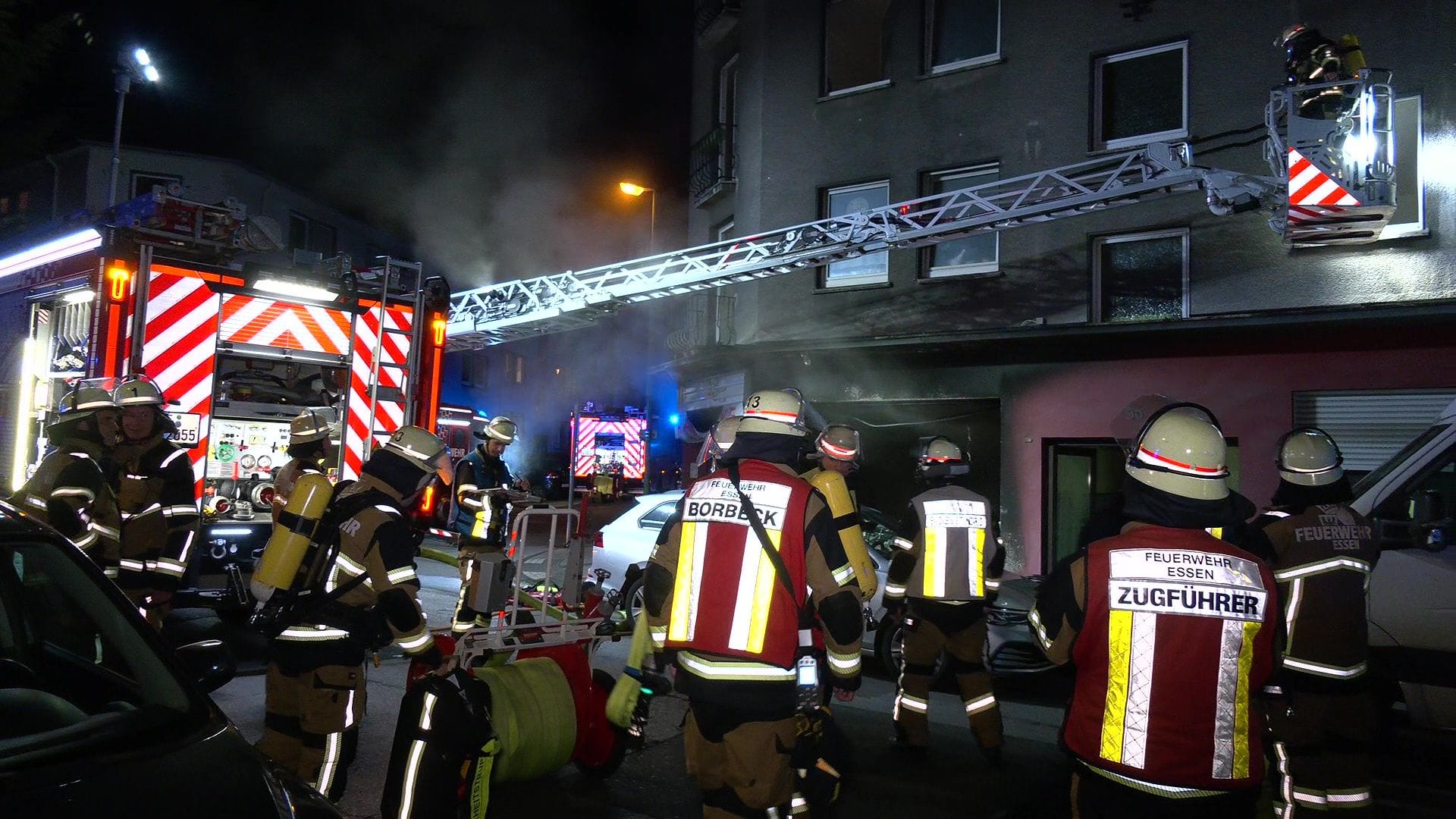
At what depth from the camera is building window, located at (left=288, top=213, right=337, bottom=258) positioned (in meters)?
25.6

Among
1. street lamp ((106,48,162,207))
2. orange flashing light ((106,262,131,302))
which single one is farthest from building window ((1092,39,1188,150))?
street lamp ((106,48,162,207))

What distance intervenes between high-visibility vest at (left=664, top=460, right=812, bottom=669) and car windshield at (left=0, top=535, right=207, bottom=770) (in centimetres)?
150

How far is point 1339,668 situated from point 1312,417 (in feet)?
24.8

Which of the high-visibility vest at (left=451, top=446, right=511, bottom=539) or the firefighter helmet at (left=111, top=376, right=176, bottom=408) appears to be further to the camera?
the high-visibility vest at (left=451, top=446, right=511, bottom=539)

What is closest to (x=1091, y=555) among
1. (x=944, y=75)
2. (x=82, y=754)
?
(x=82, y=754)

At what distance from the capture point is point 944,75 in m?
12.7

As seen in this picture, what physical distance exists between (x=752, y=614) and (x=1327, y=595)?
96.9 inches

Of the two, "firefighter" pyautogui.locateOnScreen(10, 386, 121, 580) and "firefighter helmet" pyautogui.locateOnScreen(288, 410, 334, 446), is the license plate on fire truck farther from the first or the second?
"firefighter helmet" pyautogui.locateOnScreen(288, 410, 334, 446)

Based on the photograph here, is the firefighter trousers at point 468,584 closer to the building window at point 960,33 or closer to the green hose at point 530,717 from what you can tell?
the green hose at point 530,717

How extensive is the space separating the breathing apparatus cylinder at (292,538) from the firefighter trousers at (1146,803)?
9.34 feet

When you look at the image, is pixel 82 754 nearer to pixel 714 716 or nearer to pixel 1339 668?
pixel 714 716

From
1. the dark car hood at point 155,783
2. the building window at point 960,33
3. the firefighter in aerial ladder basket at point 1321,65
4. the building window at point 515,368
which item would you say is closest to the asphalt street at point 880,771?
the dark car hood at point 155,783

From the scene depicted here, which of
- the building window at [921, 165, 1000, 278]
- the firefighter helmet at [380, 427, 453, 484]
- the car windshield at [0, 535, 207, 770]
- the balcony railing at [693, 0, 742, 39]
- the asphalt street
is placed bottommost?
the asphalt street

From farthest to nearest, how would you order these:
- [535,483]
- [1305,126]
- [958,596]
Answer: [535,483], [1305,126], [958,596]
